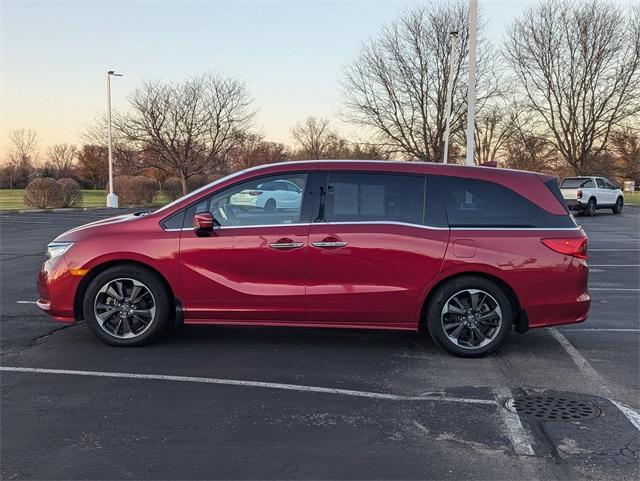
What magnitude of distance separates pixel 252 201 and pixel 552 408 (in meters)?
3.01

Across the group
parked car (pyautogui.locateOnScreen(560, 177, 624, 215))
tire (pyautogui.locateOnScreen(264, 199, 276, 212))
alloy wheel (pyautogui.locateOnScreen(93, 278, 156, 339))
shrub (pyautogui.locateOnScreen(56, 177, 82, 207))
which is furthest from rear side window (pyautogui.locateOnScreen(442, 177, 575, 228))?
shrub (pyautogui.locateOnScreen(56, 177, 82, 207))

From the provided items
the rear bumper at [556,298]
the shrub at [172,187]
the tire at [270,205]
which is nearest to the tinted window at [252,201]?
the tire at [270,205]

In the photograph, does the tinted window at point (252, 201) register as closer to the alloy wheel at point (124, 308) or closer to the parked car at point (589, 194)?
the alloy wheel at point (124, 308)

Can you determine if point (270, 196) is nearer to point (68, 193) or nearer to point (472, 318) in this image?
point (472, 318)

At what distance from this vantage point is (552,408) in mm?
4160

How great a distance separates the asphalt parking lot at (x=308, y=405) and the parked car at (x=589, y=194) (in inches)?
851

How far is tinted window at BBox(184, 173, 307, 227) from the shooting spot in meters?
5.43

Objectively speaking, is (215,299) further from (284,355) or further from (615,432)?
(615,432)

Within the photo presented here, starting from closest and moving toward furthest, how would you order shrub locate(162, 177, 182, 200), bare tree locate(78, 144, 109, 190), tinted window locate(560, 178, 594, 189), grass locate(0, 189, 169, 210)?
tinted window locate(560, 178, 594, 189), grass locate(0, 189, 169, 210), shrub locate(162, 177, 182, 200), bare tree locate(78, 144, 109, 190)

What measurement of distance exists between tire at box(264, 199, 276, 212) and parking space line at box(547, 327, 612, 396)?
3.00 meters

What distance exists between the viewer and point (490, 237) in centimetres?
524

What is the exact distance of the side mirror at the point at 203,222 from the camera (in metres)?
5.27

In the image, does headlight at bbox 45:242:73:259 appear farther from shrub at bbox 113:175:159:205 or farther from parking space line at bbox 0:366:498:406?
shrub at bbox 113:175:159:205

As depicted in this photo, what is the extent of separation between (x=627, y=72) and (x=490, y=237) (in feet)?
126
